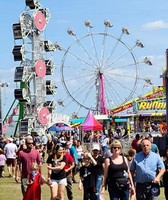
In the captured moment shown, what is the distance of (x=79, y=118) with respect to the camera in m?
71.3

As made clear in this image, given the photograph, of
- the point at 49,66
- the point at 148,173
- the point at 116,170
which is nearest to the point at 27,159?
the point at 116,170

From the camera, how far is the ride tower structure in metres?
59.1

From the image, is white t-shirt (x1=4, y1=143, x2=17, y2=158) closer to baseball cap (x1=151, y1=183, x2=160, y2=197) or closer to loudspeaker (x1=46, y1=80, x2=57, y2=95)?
baseball cap (x1=151, y1=183, x2=160, y2=197)

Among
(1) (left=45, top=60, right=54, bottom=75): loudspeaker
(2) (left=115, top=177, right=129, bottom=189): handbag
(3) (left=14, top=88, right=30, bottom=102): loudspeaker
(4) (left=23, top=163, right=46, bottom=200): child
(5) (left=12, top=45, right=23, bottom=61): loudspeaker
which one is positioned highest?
(5) (left=12, top=45, right=23, bottom=61): loudspeaker

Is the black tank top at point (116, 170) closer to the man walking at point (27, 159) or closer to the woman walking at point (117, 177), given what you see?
the woman walking at point (117, 177)

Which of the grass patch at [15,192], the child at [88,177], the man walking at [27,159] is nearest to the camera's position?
the child at [88,177]

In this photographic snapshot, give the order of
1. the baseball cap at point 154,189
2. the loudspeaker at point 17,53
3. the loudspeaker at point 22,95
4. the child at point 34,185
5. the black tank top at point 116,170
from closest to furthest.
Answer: the baseball cap at point 154,189
the black tank top at point 116,170
the child at point 34,185
the loudspeaker at point 17,53
the loudspeaker at point 22,95

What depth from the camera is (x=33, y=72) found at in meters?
59.5

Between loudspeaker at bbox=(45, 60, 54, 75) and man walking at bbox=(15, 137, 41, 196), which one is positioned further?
loudspeaker at bbox=(45, 60, 54, 75)

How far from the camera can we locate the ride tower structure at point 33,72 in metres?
59.1

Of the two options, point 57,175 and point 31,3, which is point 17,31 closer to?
point 31,3

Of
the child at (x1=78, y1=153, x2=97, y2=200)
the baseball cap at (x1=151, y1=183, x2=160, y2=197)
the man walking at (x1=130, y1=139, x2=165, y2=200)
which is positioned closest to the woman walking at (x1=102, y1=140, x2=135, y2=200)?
the man walking at (x1=130, y1=139, x2=165, y2=200)

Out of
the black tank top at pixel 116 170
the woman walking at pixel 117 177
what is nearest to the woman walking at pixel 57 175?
the woman walking at pixel 117 177

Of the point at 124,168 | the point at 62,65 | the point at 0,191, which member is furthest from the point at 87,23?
the point at 124,168
